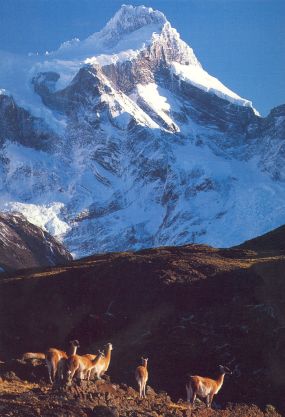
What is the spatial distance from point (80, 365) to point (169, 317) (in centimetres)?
1495

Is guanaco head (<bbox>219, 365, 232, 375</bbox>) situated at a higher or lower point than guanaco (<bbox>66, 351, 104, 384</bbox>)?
lower

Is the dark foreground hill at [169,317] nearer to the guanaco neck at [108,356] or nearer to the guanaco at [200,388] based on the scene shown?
the guanaco at [200,388]

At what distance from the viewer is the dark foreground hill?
42594mm

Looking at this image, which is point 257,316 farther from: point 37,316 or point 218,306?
point 37,316

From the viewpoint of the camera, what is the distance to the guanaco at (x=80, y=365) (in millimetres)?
33531

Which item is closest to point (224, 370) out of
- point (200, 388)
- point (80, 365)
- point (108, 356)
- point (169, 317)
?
point (200, 388)

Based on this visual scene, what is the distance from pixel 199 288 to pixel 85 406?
2295cm

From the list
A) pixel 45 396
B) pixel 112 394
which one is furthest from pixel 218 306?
pixel 45 396

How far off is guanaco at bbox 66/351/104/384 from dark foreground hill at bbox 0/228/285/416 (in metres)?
5.50

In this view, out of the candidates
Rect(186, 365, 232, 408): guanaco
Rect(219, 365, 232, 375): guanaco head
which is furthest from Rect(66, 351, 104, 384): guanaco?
Rect(219, 365, 232, 375): guanaco head

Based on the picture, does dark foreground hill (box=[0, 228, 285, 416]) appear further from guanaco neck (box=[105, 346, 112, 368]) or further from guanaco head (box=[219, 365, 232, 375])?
guanaco neck (box=[105, 346, 112, 368])

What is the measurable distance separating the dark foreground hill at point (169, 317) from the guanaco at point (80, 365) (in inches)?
216

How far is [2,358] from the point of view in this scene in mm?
46969

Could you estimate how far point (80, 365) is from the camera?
113ft
